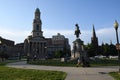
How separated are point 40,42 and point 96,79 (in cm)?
14602

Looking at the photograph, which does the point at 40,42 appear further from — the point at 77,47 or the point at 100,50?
the point at 77,47

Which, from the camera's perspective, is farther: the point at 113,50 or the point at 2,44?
the point at 2,44

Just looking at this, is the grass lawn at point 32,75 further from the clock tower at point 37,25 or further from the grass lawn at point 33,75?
the clock tower at point 37,25

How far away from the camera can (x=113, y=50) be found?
494ft

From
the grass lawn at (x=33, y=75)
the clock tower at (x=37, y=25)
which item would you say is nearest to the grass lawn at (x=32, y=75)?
the grass lawn at (x=33, y=75)

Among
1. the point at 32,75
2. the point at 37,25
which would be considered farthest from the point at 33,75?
the point at 37,25

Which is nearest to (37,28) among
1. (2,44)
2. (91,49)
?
(2,44)

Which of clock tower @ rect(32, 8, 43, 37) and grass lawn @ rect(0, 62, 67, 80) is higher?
clock tower @ rect(32, 8, 43, 37)

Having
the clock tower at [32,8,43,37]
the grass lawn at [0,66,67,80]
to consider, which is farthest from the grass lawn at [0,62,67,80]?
the clock tower at [32,8,43,37]

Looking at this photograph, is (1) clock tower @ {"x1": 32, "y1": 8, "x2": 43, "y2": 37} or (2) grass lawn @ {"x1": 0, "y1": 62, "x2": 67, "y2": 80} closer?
(2) grass lawn @ {"x1": 0, "y1": 62, "x2": 67, "y2": 80}

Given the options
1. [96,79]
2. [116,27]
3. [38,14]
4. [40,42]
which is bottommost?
[96,79]

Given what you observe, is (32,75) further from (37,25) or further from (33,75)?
(37,25)

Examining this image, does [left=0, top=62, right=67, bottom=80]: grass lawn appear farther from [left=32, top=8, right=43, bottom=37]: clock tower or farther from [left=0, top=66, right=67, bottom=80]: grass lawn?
[left=32, top=8, right=43, bottom=37]: clock tower

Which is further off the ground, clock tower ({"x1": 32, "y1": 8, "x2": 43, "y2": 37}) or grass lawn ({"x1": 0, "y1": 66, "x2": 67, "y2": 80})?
clock tower ({"x1": 32, "y1": 8, "x2": 43, "y2": 37})
